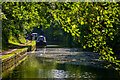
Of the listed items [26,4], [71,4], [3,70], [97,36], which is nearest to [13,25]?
[26,4]

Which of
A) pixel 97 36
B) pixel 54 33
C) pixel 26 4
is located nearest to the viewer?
pixel 97 36

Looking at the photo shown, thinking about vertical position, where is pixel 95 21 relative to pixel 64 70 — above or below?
above

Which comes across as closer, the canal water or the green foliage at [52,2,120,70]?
the green foliage at [52,2,120,70]

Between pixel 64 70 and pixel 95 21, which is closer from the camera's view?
pixel 95 21

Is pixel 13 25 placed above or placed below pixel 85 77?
above

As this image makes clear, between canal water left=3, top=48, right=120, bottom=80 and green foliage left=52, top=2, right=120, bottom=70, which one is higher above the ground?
green foliage left=52, top=2, right=120, bottom=70

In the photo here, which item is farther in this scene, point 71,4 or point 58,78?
point 58,78

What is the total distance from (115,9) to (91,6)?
790 millimetres

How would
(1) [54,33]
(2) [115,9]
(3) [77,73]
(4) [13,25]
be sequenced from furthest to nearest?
(1) [54,33], (4) [13,25], (3) [77,73], (2) [115,9]

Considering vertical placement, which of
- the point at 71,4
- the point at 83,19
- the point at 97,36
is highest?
the point at 71,4

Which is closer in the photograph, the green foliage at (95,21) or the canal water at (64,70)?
the green foliage at (95,21)

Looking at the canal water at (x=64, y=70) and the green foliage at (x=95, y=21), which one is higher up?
the green foliage at (x=95, y=21)

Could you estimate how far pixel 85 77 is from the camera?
12945 millimetres

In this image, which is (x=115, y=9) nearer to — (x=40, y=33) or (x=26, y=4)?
(x=26, y=4)
